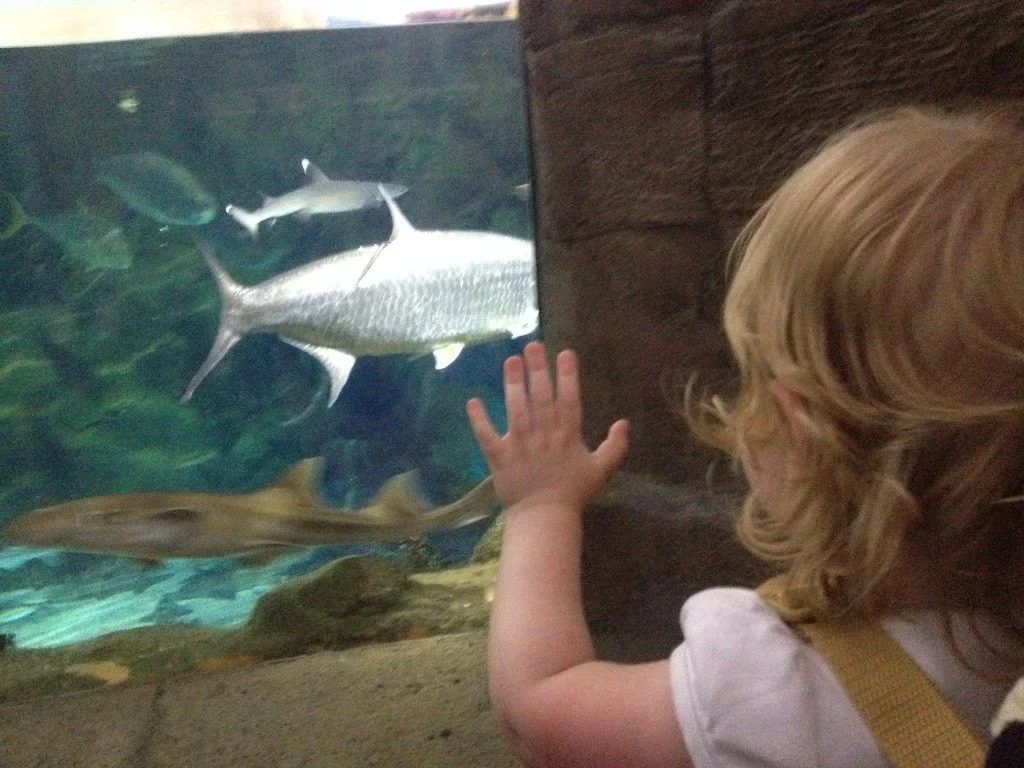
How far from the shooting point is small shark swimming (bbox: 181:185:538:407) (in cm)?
286

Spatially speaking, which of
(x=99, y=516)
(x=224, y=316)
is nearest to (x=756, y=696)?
(x=99, y=516)

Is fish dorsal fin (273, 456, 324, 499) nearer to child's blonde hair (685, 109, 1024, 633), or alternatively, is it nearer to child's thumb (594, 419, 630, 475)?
child's thumb (594, 419, 630, 475)

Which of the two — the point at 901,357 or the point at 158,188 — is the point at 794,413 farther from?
the point at 158,188

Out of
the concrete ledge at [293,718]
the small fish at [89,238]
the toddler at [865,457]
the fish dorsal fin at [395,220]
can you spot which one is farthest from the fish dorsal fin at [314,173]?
the toddler at [865,457]

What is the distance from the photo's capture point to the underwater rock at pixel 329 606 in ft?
7.67

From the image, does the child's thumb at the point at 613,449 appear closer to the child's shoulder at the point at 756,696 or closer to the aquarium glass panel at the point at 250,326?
the child's shoulder at the point at 756,696

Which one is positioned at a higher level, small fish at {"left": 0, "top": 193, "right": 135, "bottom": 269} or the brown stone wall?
the brown stone wall

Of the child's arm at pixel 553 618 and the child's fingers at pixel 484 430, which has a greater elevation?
the child's fingers at pixel 484 430

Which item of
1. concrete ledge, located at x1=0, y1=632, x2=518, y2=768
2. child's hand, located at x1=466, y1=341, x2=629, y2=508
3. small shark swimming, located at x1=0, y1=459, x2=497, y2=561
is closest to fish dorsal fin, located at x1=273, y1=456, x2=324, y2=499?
small shark swimming, located at x1=0, y1=459, x2=497, y2=561

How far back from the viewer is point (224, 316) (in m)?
3.03

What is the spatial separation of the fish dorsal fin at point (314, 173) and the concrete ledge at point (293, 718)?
5.62ft

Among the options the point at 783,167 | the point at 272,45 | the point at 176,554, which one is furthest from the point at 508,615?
the point at 272,45

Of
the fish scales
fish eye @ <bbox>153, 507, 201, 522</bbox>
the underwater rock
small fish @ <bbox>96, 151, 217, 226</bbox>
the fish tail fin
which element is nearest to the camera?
the underwater rock

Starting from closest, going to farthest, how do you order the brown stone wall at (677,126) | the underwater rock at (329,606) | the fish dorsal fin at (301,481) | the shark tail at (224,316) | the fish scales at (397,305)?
the brown stone wall at (677,126)
the underwater rock at (329,606)
the fish dorsal fin at (301,481)
the fish scales at (397,305)
the shark tail at (224,316)
